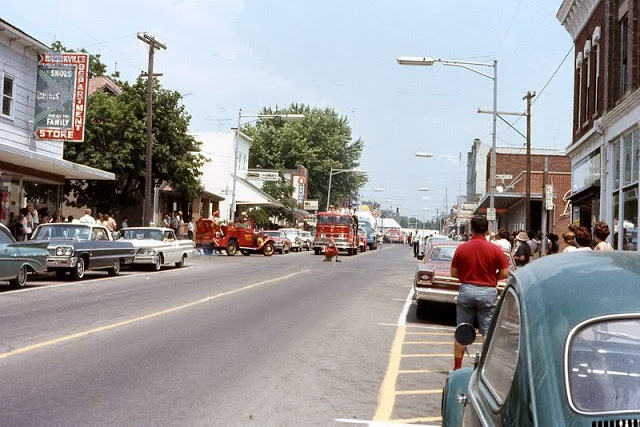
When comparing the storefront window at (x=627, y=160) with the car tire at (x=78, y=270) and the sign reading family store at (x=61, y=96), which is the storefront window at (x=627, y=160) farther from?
the sign reading family store at (x=61, y=96)

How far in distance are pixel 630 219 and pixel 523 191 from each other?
1178 inches

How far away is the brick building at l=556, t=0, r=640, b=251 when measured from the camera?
21.2m

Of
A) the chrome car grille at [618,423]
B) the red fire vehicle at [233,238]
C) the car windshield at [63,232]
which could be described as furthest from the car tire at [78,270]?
the chrome car grille at [618,423]

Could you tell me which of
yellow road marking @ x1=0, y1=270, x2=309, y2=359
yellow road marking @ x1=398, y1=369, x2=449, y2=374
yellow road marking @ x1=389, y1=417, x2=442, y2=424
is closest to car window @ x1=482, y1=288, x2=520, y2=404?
yellow road marking @ x1=389, y1=417, x2=442, y2=424

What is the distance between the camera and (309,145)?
87125 millimetres

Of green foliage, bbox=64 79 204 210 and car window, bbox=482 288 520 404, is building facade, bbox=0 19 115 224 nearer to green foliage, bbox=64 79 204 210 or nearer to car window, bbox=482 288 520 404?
green foliage, bbox=64 79 204 210

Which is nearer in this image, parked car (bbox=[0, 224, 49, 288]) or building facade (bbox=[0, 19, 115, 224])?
parked car (bbox=[0, 224, 49, 288])

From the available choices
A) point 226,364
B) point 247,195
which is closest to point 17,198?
point 226,364

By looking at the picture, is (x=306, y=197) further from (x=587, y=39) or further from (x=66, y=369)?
(x=66, y=369)

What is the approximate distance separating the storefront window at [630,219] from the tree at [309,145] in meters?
64.6

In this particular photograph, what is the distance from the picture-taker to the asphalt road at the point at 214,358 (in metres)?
6.70

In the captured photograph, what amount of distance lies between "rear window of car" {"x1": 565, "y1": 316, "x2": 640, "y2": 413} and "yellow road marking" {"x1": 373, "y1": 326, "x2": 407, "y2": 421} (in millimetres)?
3989

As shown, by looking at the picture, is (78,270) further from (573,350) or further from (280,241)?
(280,241)

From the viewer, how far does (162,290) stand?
1797 centimetres
